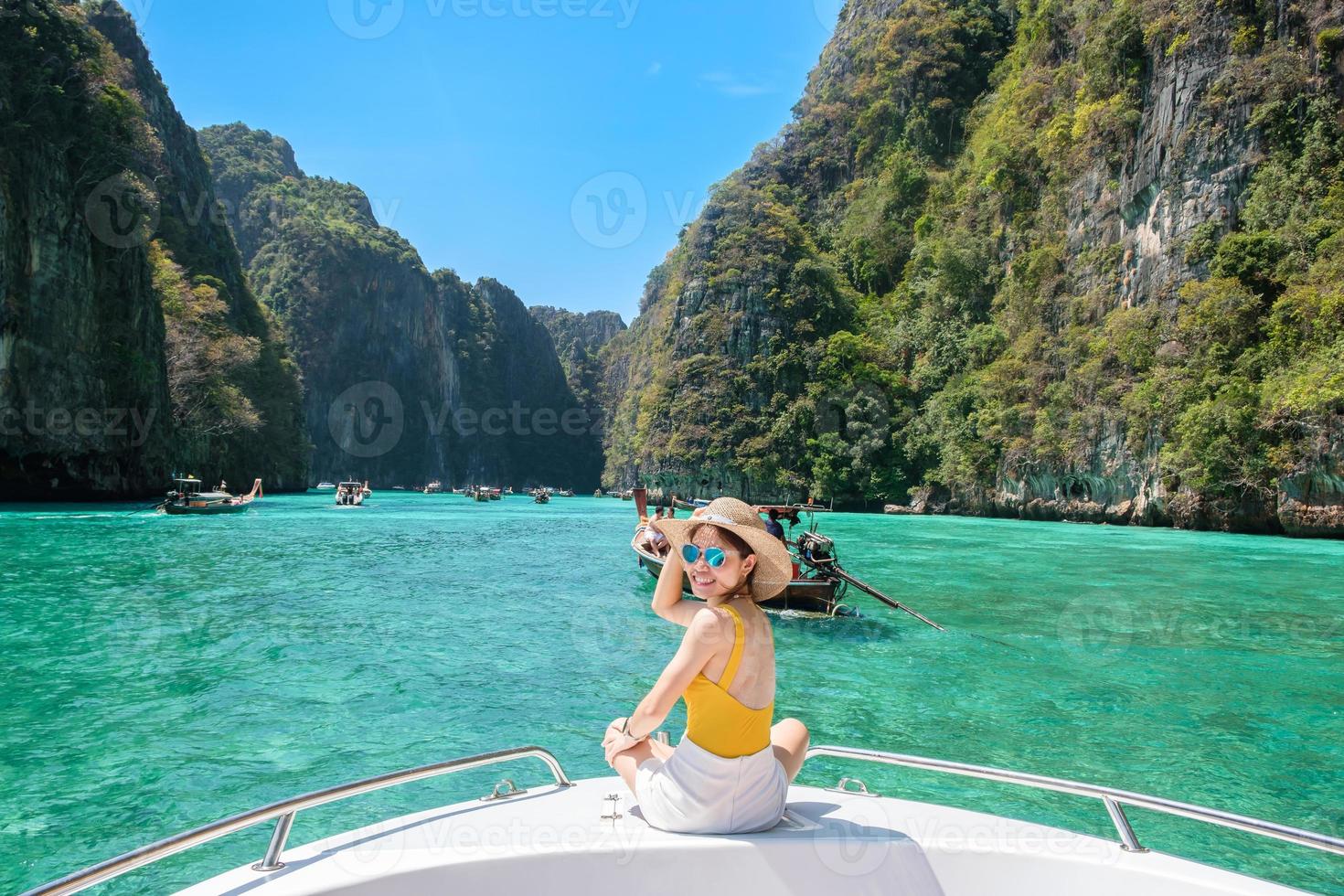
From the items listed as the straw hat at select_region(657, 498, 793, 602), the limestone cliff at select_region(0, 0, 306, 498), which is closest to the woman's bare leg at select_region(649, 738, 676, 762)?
the straw hat at select_region(657, 498, 793, 602)

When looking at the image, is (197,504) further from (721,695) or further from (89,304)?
(721,695)

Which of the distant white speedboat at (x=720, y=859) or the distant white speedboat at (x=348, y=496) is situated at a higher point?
the distant white speedboat at (x=720, y=859)

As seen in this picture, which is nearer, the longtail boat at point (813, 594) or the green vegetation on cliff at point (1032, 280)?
the longtail boat at point (813, 594)

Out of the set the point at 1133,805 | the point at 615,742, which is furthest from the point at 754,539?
the point at 1133,805

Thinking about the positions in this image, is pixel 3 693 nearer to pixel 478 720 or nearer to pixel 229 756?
pixel 229 756

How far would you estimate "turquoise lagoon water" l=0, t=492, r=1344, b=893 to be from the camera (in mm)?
5484

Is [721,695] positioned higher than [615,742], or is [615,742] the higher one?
[721,695]

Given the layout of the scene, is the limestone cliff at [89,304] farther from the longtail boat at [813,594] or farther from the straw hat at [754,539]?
→ the straw hat at [754,539]

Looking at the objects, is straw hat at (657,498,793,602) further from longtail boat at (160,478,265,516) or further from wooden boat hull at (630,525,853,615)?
longtail boat at (160,478,265,516)

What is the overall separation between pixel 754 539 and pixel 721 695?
0.47 meters

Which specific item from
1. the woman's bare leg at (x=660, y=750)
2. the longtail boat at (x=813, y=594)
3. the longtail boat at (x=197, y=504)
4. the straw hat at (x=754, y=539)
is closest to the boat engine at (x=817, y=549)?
the longtail boat at (x=813, y=594)

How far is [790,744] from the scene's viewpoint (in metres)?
2.57

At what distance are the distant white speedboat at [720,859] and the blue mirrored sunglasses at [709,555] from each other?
76 cm

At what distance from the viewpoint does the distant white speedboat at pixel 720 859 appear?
198 cm
